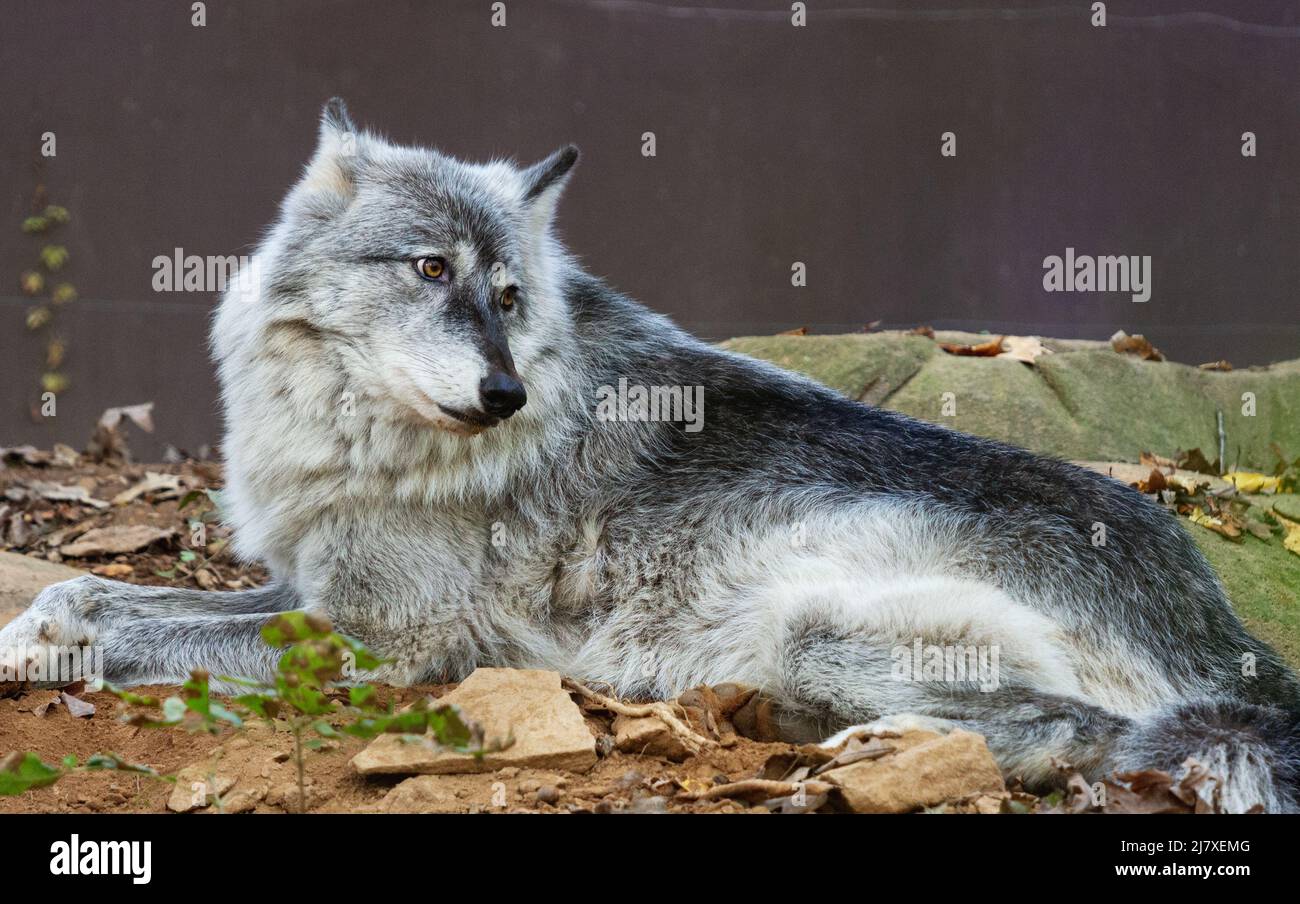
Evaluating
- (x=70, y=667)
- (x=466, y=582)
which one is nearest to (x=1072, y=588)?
(x=466, y=582)

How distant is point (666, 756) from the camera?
376 centimetres

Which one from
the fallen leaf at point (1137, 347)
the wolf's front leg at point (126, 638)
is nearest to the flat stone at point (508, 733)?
the wolf's front leg at point (126, 638)

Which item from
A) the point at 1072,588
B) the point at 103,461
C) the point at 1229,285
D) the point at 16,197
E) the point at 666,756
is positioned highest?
the point at 16,197

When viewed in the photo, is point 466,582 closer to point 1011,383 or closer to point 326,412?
point 326,412

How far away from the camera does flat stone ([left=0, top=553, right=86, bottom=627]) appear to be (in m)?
5.02

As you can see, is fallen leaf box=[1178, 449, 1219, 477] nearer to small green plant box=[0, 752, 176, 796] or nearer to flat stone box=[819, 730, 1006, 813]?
flat stone box=[819, 730, 1006, 813]

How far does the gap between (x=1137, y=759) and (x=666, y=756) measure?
4.86ft

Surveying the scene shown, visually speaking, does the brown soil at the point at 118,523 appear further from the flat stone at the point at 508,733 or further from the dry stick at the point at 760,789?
the dry stick at the point at 760,789

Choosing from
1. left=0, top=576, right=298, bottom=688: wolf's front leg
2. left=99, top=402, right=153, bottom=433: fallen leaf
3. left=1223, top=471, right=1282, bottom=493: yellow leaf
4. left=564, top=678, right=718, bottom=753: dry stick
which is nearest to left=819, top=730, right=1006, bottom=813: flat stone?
left=564, top=678, right=718, bottom=753: dry stick

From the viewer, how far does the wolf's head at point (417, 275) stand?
4.21 m

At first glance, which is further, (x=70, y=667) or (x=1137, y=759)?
(x=70, y=667)

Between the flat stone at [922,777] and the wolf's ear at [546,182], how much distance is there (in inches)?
113

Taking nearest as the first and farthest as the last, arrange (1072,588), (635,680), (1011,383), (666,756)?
1. (666,756)
2. (1072,588)
3. (635,680)
4. (1011,383)
